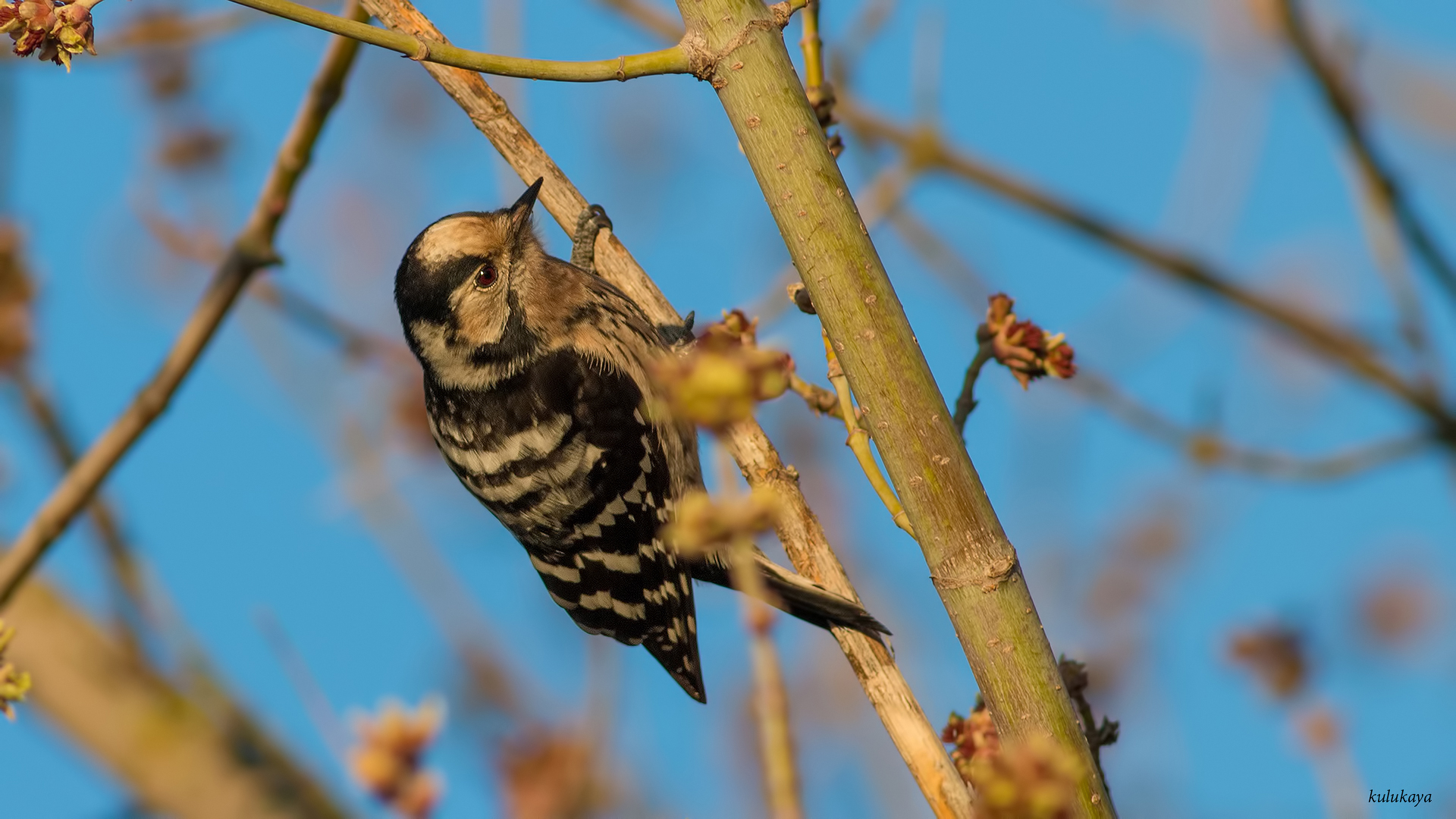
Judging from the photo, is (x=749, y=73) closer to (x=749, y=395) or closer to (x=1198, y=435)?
(x=749, y=395)

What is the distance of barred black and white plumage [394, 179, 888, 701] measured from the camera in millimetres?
4562

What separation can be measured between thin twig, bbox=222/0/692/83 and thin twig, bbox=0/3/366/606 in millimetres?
1834

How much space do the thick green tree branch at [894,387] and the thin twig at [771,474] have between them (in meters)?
0.35

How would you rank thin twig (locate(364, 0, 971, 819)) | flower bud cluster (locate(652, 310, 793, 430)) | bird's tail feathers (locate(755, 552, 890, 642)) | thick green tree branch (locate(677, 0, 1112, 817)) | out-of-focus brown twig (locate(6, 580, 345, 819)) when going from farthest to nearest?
out-of-focus brown twig (locate(6, 580, 345, 819)), bird's tail feathers (locate(755, 552, 890, 642)), thin twig (locate(364, 0, 971, 819)), thick green tree branch (locate(677, 0, 1112, 817)), flower bud cluster (locate(652, 310, 793, 430))

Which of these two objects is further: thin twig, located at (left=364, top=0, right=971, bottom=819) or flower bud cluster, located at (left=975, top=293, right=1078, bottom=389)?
flower bud cluster, located at (left=975, top=293, right=1078, bottom=389)

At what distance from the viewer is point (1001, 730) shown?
188 cm

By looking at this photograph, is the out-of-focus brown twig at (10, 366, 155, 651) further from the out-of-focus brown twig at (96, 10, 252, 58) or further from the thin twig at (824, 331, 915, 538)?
the thin twig at (824, 331, 915, 538)

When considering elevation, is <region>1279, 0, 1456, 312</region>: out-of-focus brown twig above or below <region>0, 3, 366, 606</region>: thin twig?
above

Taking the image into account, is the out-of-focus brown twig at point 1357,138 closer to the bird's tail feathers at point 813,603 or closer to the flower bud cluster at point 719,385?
the bird's tail feathers at point 813,603

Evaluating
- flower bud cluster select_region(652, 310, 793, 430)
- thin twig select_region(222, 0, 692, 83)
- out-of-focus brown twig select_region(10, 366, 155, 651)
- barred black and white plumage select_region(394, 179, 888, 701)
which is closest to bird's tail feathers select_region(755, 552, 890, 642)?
barred black and white plumage select_region(394, 179, 888, 701)

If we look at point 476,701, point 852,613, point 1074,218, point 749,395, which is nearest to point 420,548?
point 476,701

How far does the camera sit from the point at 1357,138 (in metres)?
4.34

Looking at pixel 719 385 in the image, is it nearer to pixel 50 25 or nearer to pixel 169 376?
pixel 50 25

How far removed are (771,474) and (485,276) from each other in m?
1.89
